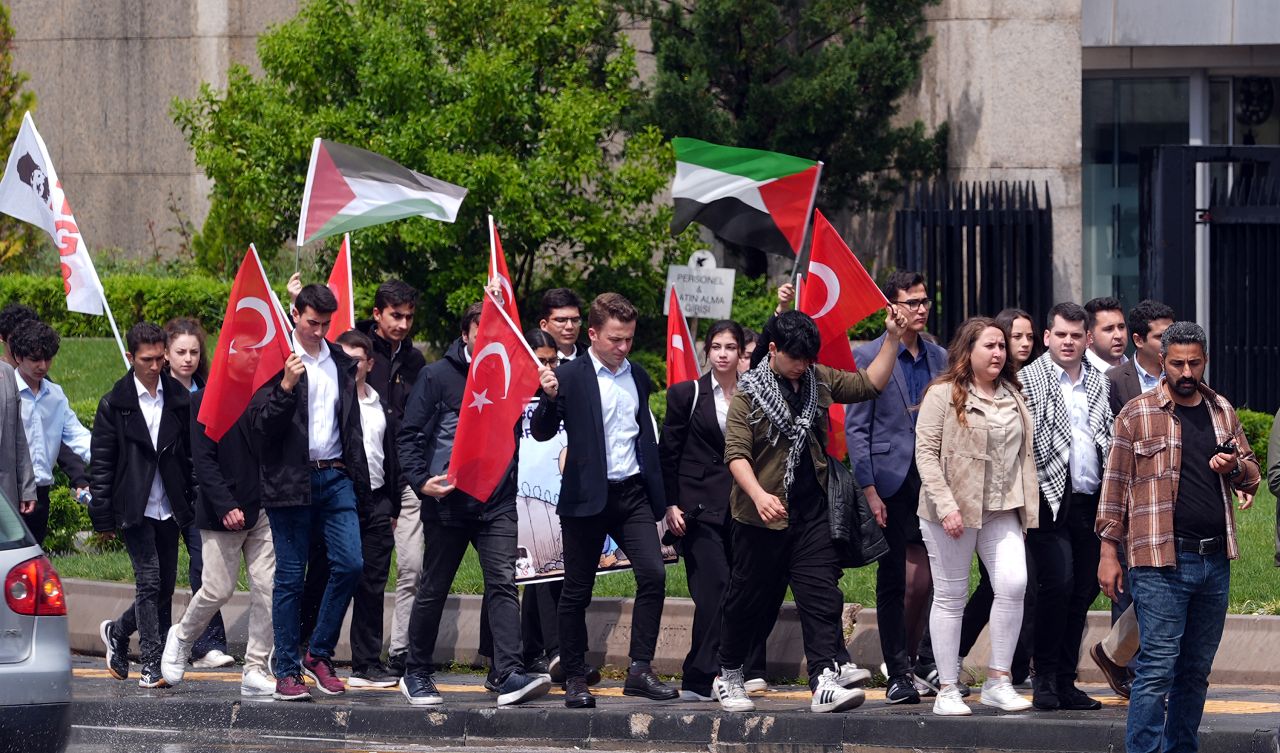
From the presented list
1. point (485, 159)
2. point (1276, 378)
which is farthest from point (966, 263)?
point (485, 159)

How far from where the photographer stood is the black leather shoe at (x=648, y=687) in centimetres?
891

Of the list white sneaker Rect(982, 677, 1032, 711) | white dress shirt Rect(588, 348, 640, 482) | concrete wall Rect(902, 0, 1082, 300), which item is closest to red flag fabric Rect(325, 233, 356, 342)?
white dress shirt Rect(588, 348, 640, 482)

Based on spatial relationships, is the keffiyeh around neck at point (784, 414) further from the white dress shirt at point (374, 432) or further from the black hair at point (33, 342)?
the black hair at point (33, 342)

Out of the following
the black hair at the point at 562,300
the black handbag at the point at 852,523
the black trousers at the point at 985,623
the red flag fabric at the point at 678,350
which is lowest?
the black trousers at the point at 985,623

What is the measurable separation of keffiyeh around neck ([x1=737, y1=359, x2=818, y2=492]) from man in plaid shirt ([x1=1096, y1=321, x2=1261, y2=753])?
1483 millimetres

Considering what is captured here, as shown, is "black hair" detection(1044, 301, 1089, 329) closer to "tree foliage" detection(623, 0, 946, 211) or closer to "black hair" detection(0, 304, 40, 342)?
"black hair" detection(0, 304, 40, 342)

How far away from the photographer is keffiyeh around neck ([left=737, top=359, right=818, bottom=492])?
834cm

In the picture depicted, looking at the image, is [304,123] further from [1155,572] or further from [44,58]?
[1155,572]

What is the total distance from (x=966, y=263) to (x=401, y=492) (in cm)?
781

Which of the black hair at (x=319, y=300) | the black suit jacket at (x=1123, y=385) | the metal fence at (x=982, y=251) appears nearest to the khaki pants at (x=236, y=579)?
the black hair at (x=319, y=300)

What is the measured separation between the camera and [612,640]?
9.91 meters

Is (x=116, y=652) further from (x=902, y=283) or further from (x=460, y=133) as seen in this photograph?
(x=460, y=133)

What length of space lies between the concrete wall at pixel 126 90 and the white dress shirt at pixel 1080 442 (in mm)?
17163

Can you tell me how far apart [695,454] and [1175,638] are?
265cm
